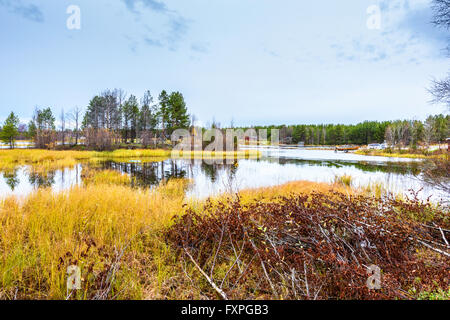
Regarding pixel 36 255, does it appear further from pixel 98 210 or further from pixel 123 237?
pixel 98 210

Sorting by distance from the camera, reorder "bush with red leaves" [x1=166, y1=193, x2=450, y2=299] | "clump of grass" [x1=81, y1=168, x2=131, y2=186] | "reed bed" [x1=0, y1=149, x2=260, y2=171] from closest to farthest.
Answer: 1. "bush with red leaves" [x1=166, y1=193, x2=450, y2=299]
2. "clump of grass" [x1=81, y1=168, x2=131, y2=186]
3. "reed bed" [x1=0, y1=149, x2=260, y2=171]

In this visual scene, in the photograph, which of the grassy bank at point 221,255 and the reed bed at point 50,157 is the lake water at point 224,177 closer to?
the reed bed at point 50,157

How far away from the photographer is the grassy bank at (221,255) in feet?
7.64

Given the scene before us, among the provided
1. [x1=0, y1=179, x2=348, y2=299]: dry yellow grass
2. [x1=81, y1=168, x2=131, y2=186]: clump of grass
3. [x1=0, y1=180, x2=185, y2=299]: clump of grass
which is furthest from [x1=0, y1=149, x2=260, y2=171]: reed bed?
[x1=0, y1=179, x2=348, y2=299]: dry yellow grass

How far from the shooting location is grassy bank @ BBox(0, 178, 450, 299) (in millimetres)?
2330

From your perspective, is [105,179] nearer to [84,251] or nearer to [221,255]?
[84,251]

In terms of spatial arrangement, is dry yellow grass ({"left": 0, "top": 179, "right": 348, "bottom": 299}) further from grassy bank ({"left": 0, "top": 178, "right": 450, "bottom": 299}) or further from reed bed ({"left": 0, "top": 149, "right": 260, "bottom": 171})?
reed bed ({"left": 0, "top": 149, "right": 260, "bottom": 171})

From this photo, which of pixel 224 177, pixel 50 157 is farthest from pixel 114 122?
pixel 224 177

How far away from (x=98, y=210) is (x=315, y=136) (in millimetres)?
113061

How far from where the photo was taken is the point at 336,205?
447 cm

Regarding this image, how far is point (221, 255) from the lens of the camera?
3.25 m

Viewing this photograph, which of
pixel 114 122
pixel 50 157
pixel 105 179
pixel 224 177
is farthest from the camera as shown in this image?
pixel 114 122

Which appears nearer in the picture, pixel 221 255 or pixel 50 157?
pixel 221 255

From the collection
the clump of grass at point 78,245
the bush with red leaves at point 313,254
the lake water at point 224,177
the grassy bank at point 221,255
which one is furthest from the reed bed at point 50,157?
the bush with red leaves at point 313,254
